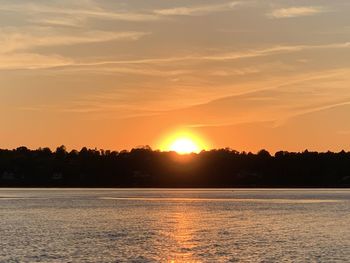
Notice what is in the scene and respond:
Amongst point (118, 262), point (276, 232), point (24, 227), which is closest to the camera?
point (118, 262)

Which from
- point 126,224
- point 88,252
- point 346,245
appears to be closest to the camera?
point 88,252

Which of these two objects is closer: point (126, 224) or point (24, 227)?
point (24, 227)

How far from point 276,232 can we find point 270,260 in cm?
2902

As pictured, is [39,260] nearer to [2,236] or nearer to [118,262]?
[118,262]

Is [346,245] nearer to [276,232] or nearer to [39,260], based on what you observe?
[276,232]

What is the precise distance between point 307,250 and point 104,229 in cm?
3473

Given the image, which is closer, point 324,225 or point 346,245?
point 346,245

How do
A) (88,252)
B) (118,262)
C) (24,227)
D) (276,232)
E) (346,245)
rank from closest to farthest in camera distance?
(118,262) < (88,252) < (346,245) < (276,232) < (24,227)

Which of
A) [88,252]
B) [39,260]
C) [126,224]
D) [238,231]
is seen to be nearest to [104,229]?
[126,224]

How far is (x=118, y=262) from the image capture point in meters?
61.9

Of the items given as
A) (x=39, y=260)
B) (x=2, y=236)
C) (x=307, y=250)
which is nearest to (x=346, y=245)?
(x=307, y=250)

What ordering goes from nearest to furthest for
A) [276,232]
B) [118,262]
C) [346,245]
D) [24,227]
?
[118,262]
[346,245]
[276,232]
[24,227]

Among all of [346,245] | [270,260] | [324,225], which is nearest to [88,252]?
[270,260]

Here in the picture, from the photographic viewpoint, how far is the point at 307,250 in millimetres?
70125
